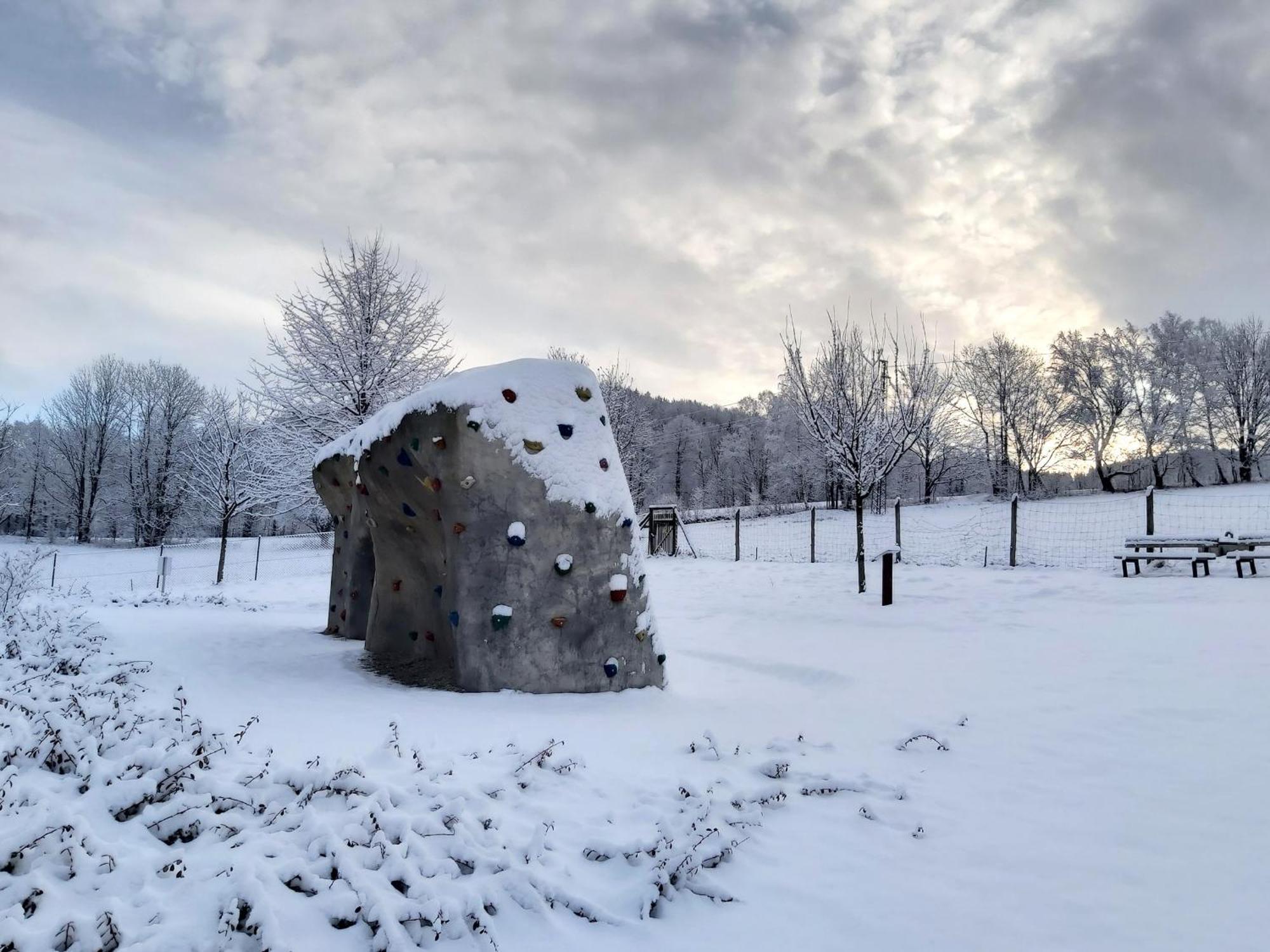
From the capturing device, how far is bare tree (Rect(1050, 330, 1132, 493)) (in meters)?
30.4

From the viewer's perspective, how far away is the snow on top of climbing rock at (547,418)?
4969mm

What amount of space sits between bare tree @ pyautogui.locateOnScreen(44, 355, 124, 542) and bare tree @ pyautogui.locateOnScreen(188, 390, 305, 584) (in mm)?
12972

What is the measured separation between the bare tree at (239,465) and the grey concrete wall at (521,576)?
11.7 m

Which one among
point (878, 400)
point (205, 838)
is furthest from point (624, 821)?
point (878, 400)

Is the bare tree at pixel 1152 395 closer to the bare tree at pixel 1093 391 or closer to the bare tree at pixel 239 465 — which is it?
the bare tree at pixel 1093 391

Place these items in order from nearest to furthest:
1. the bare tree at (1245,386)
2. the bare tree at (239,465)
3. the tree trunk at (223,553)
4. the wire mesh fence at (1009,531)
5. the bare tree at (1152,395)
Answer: the wire mesh fence at (1009,531)
the bare tree at (239,465)
the tree trunk at (223,553)
the bare tree at (1245,386)
the bare tree at (1152,395)

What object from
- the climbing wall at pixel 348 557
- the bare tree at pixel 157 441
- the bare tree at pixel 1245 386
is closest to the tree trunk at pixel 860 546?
the climbing wall at pixel 348 557

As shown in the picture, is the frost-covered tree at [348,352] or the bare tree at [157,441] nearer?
the frost-covered tree at [348,352]

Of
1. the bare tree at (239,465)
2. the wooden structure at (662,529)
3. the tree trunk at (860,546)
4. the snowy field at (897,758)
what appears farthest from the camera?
the wooden structure at (662,529)

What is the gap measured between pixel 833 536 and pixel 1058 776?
744 inches

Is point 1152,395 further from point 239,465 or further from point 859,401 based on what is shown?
point 239,465

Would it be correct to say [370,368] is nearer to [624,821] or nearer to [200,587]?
[200,587]

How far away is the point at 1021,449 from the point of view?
34.0 m

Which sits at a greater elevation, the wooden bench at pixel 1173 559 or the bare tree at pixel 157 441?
the bare tree at pixel 157 441
